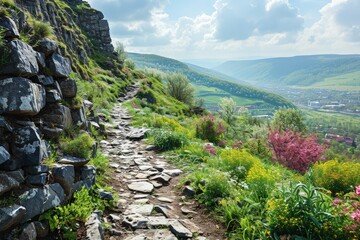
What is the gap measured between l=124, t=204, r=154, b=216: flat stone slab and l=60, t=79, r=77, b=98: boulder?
3.21 meters

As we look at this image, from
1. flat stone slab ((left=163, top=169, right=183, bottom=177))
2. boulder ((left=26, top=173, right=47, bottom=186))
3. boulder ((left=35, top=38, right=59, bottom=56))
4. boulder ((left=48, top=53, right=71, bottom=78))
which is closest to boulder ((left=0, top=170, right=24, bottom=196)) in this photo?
boulder ((left=26, top=173, right=47, bottom=186))

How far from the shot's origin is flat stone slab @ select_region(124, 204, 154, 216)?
6613 millimetres

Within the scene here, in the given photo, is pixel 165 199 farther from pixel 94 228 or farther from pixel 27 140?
pixel 27 140

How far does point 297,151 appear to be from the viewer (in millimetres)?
13727

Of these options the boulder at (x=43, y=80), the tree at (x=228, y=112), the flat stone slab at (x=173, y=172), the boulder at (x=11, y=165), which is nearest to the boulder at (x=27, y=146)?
the boulder at (x=11, y=165)

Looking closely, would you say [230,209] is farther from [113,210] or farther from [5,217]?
[5,217]

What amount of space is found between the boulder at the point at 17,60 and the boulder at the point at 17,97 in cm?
15

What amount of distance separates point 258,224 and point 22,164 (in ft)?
14.4

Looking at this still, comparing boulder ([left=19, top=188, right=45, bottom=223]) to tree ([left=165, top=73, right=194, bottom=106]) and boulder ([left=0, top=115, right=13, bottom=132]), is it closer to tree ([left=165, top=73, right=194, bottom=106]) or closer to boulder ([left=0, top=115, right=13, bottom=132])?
boulder ([left=0, top=115, right=13, bottom=132])

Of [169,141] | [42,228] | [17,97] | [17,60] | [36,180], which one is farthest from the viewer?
[169,141]

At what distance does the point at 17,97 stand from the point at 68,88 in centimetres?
221

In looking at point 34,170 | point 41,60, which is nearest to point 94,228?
point 34,170

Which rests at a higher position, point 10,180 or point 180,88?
point 10,180

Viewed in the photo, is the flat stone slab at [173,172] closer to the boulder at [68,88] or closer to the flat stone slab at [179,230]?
the flat stone slab at [179,230]
